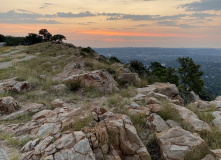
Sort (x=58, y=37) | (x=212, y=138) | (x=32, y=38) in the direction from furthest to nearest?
(x=32, y=38)
(x=58, y=37)
(x=212, y=138)

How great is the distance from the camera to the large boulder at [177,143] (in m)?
4.80

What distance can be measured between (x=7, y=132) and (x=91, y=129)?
3282 millimetres

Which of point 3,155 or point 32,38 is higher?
point 32,38

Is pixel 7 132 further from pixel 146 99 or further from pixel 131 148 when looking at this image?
pixel 146 99

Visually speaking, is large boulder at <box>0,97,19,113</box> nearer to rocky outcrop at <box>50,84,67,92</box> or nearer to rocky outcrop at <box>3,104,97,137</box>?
rocky outcrop at <box>3,104,97,137</box>

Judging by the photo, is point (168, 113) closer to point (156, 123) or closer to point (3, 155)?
point (156, 123)

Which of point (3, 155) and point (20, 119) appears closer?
point (3, 155)

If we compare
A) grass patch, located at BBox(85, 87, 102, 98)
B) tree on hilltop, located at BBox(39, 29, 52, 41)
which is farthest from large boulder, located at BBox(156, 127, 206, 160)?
tree on hilltop, located at BBox(39, 29, 52, 41)

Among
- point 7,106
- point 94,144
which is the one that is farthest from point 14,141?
point 7,106

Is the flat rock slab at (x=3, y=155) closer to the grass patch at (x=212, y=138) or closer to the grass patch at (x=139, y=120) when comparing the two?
the grass patch at (x=139, y=120)

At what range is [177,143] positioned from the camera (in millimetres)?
5074

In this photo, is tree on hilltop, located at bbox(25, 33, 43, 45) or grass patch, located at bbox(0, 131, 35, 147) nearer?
grass patch, located at bbox(0, 131, 35, 147)

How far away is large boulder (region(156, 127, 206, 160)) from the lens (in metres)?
4.80

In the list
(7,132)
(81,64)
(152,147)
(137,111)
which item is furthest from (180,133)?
(81,64)
